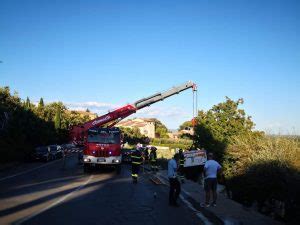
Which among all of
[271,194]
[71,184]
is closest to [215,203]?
[271,194]

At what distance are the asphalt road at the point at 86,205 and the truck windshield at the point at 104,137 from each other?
6.97m

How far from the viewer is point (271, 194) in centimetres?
1394

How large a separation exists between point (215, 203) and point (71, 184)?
7.80 metres

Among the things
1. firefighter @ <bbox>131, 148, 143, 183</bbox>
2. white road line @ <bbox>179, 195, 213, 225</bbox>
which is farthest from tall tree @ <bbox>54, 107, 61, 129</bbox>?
white road line @ <bbox>179, 195, 213, 225</bbox>

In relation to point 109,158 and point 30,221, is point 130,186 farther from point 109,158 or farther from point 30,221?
point 30,221

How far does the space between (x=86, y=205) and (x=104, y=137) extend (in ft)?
41.5

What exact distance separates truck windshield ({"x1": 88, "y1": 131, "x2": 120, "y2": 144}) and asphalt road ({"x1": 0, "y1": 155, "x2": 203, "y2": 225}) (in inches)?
274

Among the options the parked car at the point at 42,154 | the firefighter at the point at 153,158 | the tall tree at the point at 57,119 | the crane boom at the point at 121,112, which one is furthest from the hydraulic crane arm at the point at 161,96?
the tall tree at the point at 57,119

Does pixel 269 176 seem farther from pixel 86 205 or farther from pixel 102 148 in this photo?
pixel 102 148

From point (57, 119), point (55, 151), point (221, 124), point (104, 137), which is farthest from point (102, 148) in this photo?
point (57, 119)

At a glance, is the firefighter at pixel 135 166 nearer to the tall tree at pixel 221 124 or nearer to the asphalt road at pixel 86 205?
the asphalt road at pixel 86 205

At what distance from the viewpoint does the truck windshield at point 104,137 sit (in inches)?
959

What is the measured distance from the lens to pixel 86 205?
11914mm

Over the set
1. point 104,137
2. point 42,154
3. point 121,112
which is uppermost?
point 121,112
